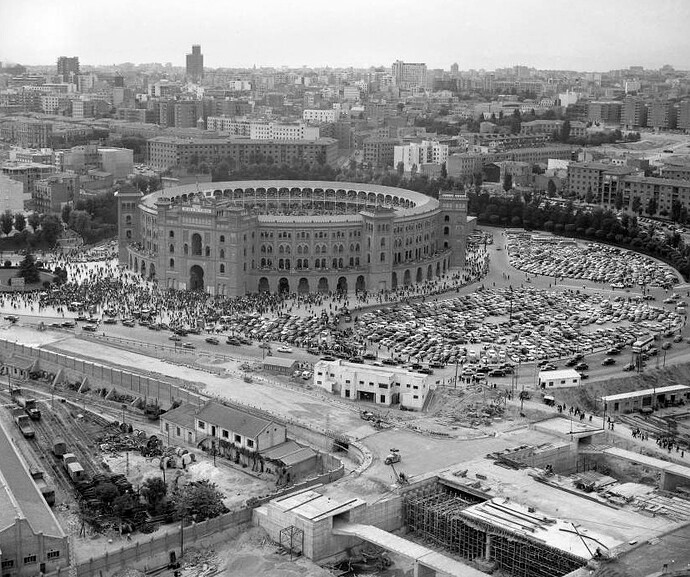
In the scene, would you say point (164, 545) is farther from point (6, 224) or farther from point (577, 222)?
point (577, 222)

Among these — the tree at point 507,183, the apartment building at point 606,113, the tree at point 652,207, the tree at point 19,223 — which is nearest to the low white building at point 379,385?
the tree at point 19,223

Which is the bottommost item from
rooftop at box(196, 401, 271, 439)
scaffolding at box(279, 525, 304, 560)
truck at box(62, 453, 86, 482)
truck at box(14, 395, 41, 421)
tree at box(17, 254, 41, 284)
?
scaffolding at box(279, 525, 304, 560)

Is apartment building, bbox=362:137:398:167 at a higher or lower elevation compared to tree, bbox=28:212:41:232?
higher

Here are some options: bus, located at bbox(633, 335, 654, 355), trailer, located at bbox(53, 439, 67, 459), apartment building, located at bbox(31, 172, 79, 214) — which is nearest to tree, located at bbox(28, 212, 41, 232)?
apartment building, located at bbox(31, 172, 79, 214)

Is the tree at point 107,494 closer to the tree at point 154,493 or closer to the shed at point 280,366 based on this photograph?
the tree at point 154,493

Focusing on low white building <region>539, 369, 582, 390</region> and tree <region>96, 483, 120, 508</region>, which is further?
low white building <region>539, 369, 582, 390</region>

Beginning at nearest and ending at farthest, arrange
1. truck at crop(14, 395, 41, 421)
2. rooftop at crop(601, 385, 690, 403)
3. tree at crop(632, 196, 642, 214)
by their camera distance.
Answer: truck at crop(14, 395, 41, 421) → rooftop at crop(601, 385, 690, 403) → tree at crop(632, 196, 642, 214)

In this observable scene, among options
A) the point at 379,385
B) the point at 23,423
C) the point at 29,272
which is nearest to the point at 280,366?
the point at 379,385

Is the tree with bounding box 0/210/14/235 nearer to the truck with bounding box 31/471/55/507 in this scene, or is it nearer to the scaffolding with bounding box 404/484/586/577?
the truck with bounding box 31/471/55/507
